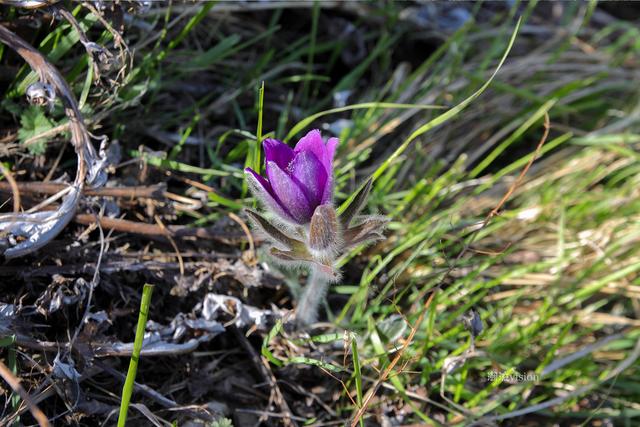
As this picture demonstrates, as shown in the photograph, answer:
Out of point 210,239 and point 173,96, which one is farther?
point 173,96

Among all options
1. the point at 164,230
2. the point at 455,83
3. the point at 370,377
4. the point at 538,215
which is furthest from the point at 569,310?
the point at 164,230

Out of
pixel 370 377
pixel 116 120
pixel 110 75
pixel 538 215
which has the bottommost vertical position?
pixel 370 377

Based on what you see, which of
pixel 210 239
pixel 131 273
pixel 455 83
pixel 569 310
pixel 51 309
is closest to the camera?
pixel 51 309

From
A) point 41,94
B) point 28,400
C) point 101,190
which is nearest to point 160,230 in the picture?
point 101,190

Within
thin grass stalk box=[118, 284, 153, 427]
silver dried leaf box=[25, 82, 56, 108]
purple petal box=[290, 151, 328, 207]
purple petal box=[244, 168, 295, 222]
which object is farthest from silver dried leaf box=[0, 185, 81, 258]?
purple petal box=[290, 151, 328, 207]

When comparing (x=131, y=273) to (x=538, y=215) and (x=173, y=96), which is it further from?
(x=538, y=215)

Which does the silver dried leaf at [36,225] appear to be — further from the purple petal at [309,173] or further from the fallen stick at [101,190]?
the purple petal at [309,173]

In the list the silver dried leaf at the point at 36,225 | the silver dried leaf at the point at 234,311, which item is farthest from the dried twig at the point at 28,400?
the silver dried leaf at the point at 234,311
